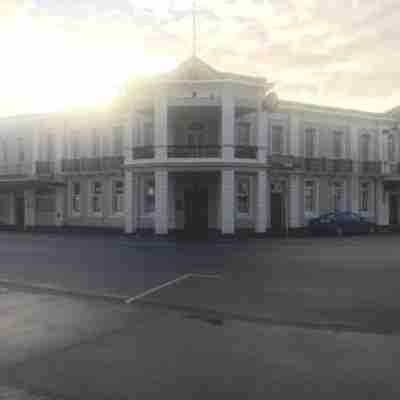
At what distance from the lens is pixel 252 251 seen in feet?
54.3

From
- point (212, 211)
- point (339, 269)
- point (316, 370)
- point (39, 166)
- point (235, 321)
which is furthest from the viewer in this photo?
point (39, 166)

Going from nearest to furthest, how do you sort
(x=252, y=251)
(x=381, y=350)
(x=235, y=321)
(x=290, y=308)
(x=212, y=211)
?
(x=381, y=350)
(x=235, y=321)
(x=290, y=308)
(x=252, y=251)
(x=212, y=211)

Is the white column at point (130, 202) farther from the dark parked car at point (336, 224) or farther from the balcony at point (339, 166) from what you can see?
the balcony at point (339, 166)

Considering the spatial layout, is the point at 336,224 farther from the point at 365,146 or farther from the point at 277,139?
the point at 365,146

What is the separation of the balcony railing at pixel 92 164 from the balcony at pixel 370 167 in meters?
17.4

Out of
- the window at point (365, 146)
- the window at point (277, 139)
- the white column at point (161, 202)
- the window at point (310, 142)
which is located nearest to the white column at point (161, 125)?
the white column at point (161, 202)

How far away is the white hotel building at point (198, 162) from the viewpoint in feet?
77.5

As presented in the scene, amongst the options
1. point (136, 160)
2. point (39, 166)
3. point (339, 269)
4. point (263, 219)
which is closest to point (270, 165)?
point (263, 219)

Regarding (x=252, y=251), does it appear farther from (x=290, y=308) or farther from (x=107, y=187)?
(x=107, y=187)

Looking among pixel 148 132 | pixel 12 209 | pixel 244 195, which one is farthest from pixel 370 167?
pixel 12 209

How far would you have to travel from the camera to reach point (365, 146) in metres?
31.5

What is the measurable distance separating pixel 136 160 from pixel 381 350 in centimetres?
2058

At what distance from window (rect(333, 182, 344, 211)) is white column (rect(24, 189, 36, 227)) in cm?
2254

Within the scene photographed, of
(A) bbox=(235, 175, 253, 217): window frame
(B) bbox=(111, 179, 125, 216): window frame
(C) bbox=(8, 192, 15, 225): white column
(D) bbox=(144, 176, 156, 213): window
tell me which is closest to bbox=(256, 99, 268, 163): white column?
(A) bbox=(235, 175, 253, 217): window frame
